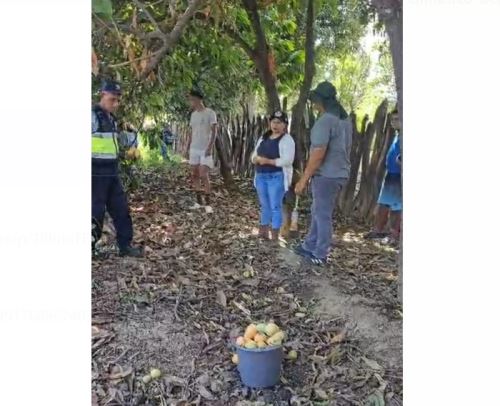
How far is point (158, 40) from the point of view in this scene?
1.84m

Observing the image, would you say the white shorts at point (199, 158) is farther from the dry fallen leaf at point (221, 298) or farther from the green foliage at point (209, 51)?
the dry fallen leaf at point (221, 298)

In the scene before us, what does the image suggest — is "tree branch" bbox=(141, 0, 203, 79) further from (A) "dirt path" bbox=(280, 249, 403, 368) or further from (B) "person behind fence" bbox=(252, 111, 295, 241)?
(A) "dirt path" bbox=(280, 249, 403, 368)

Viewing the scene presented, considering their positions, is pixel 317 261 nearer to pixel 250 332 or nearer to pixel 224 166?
pixel 250 332

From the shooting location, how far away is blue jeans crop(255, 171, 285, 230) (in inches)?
72.1

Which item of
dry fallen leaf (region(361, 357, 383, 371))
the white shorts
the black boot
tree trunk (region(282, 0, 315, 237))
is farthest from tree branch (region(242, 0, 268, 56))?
dry fallen leaf (region(361, 357, 383, 371))

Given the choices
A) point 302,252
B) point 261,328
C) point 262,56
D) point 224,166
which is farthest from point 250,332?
point 262,56

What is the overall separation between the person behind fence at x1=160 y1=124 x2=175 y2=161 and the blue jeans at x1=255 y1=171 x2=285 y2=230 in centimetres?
30

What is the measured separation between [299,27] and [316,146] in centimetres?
37

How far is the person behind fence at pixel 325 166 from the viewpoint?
178 centimetres

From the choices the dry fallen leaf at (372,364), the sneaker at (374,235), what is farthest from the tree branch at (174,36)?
the dry fallen leaf at (372,364)

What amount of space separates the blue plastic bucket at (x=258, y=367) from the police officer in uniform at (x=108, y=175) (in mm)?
454

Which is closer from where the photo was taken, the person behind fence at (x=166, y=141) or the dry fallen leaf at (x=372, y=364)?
the dry fallen leaf at (x=372, y=364)
